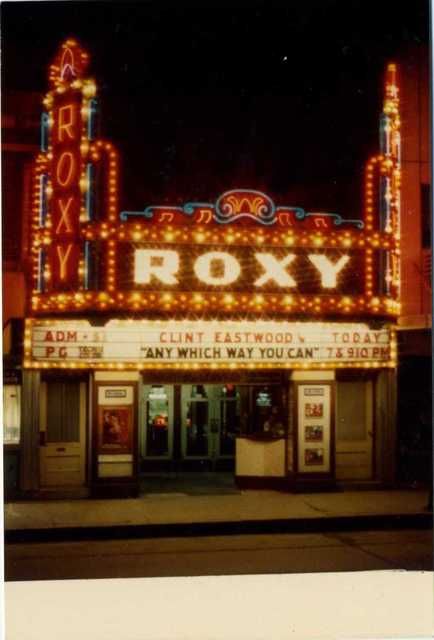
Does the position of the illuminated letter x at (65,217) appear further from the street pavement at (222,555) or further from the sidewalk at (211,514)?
the street pavement at (222,555)

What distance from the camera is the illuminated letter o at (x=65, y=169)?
1395cm

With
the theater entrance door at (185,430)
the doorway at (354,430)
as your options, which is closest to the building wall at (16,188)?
the theater entrance door at (185,430)

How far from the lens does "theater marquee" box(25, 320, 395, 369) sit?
47.8 ft

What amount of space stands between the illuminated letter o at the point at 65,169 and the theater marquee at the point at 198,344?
2460 millimetres

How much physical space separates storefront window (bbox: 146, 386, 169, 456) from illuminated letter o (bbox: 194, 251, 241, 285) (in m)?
4.60

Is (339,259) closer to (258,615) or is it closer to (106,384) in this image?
(106,384)

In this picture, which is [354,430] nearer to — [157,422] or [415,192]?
[157,422]

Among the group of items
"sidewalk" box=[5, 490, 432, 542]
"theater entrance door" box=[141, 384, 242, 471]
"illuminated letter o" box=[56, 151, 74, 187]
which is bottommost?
"sidewalk" box=[5, 490, 432, 542]

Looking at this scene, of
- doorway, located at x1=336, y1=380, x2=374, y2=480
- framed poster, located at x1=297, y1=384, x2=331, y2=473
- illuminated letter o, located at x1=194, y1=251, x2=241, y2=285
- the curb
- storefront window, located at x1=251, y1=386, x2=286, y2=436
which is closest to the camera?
the curb

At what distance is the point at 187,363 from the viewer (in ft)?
48.8

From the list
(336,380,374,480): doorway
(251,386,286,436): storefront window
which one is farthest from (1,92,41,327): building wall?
(336,380,374,480): doorway

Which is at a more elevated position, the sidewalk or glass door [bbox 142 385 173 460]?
glass door [bbox 142 385 173 460]

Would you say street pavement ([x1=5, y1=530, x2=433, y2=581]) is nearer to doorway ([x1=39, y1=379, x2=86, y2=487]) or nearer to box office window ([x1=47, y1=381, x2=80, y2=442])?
doorway ([x1=39, y1=379, x2=86, y2=487])

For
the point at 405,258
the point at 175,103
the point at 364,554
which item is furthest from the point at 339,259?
the point at 364,554
